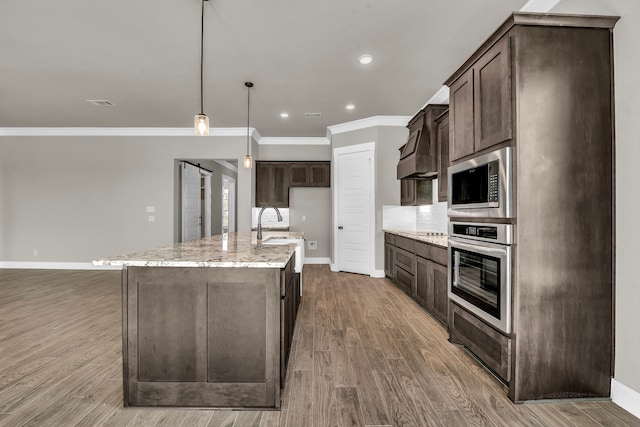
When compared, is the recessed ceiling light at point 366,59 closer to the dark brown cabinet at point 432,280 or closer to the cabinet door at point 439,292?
the dark brown cabinet at point 432,280

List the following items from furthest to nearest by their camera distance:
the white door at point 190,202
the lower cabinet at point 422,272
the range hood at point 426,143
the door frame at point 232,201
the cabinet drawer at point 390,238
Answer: the door frame at point 232,201, the white door at point 190,202, the cabinet drawer at point 390,238, the range hood at point 426,143, the lower cabinet at point 422,272

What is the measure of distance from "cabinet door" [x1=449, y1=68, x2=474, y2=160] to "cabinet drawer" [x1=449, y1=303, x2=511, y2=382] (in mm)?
1275

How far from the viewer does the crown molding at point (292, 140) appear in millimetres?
7078

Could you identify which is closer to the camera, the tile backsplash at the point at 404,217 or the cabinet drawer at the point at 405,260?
the cabinet drawer at the point at 405,260

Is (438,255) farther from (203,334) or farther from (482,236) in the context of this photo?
(203,334)

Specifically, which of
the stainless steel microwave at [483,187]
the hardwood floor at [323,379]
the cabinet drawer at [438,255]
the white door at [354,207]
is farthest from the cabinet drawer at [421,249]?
the white door at [354,207]

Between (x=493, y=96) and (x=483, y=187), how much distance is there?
1.98 ft

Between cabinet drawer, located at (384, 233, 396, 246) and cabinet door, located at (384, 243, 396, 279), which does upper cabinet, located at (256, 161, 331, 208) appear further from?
cabinet door, located at (384, 243, 396, 279)

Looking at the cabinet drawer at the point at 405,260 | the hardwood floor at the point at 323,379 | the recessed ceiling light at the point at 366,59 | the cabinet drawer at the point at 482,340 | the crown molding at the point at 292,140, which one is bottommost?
the hardwood floor at the point at 323,379

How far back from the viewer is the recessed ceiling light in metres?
3.44

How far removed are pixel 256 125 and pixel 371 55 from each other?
3.22 metres

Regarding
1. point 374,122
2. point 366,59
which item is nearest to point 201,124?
point 366,59

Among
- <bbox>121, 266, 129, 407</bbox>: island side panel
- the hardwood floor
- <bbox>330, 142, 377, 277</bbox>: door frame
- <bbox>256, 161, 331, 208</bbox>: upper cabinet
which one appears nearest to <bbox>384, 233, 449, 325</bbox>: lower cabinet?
the hardwood floor

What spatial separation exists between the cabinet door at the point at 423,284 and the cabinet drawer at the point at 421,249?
0.19ft
